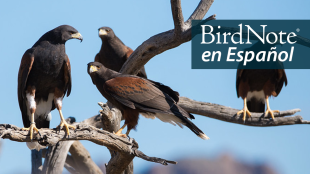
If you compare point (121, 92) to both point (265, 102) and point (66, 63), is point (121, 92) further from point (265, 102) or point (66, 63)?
point (265, 102)

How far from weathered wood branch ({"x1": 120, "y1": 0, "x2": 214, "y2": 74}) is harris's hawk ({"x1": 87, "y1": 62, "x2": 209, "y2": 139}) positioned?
27.6 inches

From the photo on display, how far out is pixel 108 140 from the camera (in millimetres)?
5355

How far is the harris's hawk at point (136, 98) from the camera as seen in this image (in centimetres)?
595

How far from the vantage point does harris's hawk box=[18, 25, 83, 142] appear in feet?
19.1

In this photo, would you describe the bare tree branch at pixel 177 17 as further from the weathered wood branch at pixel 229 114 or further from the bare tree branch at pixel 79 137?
the weathered wood branch at pixel 229 114

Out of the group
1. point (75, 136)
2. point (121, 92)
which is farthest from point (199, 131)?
point (75, 136)

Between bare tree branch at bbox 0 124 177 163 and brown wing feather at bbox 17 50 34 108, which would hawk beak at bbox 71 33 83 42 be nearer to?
brown wing feather at bbox 17 50 34 108

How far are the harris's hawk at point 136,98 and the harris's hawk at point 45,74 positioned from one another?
45 cm

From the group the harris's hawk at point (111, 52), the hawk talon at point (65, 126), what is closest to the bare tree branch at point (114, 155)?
the hawk talon at point (65, 126)

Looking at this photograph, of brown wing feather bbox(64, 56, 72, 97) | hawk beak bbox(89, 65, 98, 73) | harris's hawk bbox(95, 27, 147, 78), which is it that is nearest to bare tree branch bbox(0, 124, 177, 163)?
brown wing feather bbox(64, 56, 72, 97)

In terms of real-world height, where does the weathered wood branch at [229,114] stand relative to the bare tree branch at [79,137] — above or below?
above

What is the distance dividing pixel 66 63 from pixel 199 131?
83.0 inches

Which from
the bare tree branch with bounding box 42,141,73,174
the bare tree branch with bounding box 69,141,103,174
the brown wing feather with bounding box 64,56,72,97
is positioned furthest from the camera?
the bare tree branch with bounding box 69,141,103,174

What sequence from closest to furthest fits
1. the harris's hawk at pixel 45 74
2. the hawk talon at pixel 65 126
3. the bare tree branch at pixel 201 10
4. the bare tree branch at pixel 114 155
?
the hawk talon at pixel 65 126 < the bare tree branch at pixel 114 155 < the harris's hawk at pixel 45 74 < the bare tree branch at pixel 201 10
